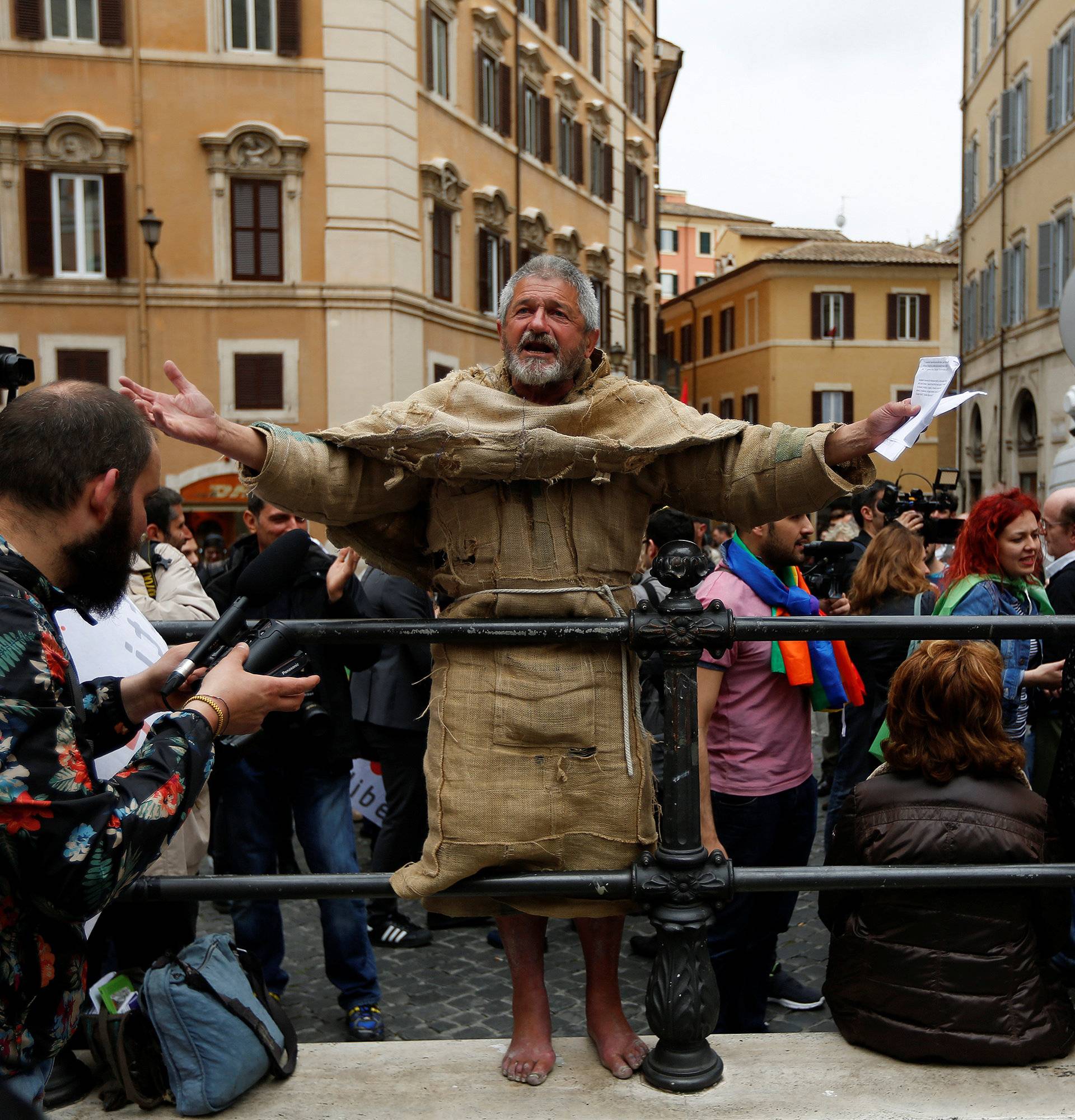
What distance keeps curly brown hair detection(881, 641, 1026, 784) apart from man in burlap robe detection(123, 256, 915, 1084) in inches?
28.7

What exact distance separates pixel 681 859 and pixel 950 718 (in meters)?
0.95

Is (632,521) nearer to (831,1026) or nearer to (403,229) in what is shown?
(831,1026)

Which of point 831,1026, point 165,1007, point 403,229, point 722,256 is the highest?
point 722,256

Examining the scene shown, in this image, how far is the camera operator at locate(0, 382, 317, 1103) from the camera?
156 cm

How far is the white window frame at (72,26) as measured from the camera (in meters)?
17.5

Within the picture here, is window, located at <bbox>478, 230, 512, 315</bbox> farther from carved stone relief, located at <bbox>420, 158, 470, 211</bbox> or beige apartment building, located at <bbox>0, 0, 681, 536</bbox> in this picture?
beige apartment building, located at <bbox>0, 0, 681, 536</bbox>

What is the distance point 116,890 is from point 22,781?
214mm

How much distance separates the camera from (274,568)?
3.57 metres

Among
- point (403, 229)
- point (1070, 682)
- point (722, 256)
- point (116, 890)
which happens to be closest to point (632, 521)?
point (116, 890)

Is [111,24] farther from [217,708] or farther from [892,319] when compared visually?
[892,319]

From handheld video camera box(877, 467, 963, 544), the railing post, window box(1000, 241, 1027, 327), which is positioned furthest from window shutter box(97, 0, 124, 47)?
the railing post

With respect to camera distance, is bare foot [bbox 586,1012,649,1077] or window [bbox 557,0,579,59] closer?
bare foot [bbox 586,1012,649,1077]

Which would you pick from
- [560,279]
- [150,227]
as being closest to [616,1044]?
[560,279]

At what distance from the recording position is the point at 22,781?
1.54 metres
